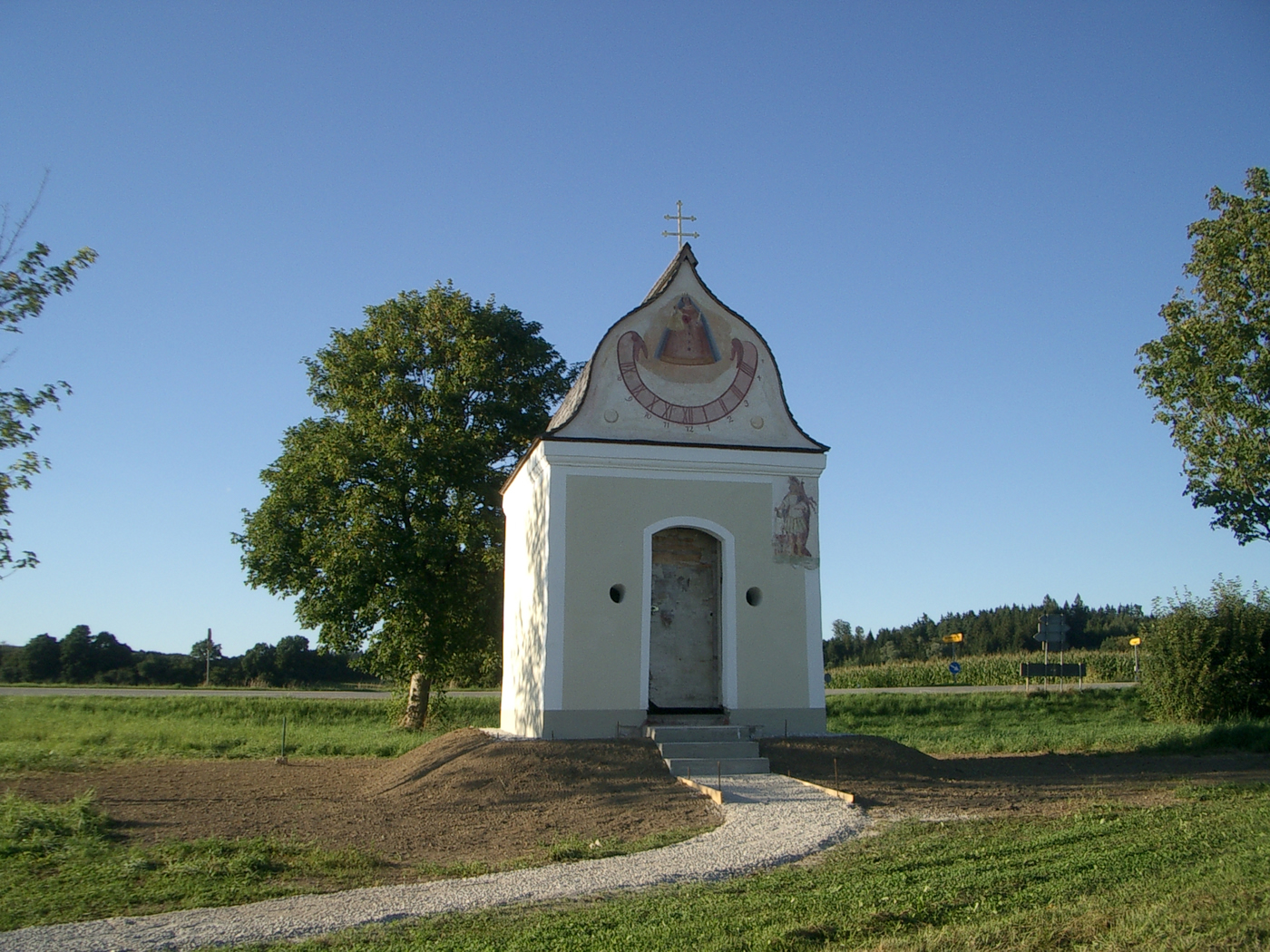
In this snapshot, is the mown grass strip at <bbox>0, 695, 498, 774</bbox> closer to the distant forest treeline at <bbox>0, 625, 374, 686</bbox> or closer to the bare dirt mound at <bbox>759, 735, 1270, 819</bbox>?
the bare dirt mound at <bbox>759, 735, 1270, 819</bbox>

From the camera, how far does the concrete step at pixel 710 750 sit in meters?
14.3

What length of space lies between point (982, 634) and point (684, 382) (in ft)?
297

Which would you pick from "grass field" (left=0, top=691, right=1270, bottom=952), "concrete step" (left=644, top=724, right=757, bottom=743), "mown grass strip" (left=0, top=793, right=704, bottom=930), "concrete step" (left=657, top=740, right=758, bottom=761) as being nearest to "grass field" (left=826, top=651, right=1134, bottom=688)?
"concrete step" (left=644, top=724, right=757, bottom=743)

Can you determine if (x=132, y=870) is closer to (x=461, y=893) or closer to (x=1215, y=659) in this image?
(x=461, y=893)

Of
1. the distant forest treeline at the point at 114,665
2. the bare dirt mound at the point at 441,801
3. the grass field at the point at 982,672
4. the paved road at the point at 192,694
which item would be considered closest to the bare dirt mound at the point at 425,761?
the bare dirt mound at the point at 441,801

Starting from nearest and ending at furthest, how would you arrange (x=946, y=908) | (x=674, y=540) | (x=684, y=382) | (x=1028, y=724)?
(x=946, y=908), (x=674, y=540), (x=684, y=382), (x=1028, y=724)

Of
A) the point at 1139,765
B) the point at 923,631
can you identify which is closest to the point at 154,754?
the point at 1139,765

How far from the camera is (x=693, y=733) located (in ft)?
49.6

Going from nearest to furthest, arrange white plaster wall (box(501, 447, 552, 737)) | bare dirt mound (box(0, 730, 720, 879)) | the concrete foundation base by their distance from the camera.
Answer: bare dirt mound (box(0, 730, 720, 879)), the concrete foundation base, white plaster wall (box(501, 447, 552, 737))

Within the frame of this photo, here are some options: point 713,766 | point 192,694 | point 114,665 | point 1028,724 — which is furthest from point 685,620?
point 114,665

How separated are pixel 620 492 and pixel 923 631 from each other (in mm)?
100701

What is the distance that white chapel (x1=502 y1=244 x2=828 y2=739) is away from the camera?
15906 mm

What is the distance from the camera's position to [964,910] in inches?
269

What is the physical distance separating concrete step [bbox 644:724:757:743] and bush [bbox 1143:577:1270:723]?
17405 mm
